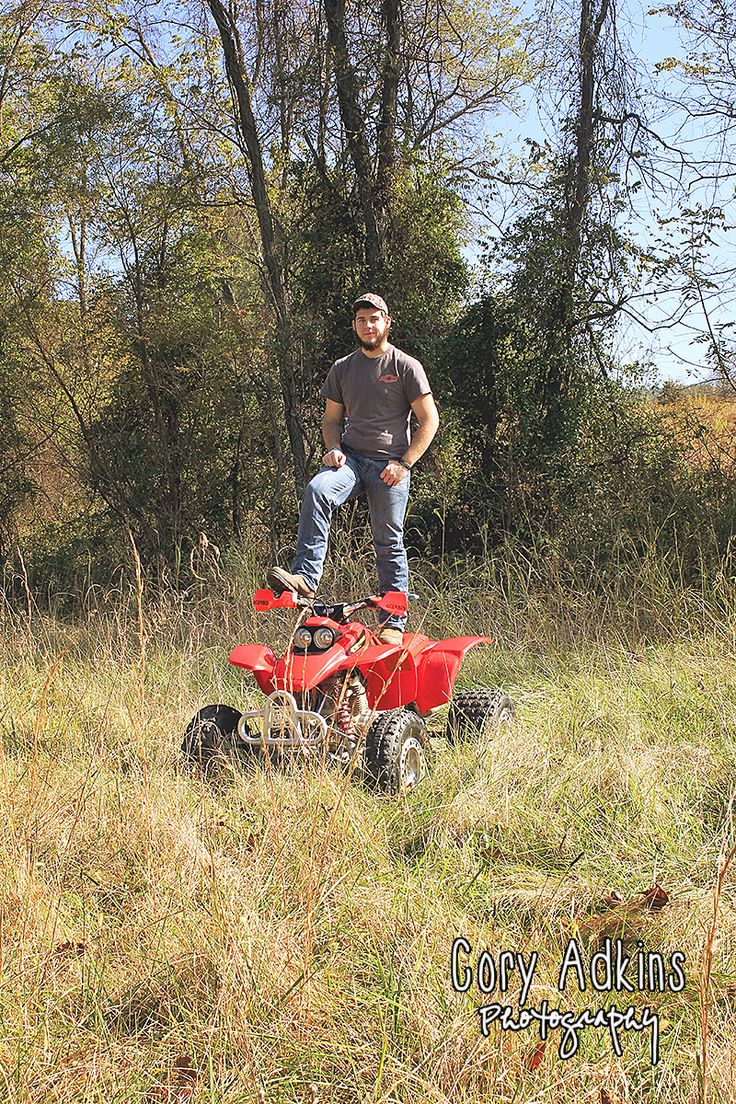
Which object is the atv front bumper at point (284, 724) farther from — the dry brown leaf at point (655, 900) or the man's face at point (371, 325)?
the man's face at point (371, 325)

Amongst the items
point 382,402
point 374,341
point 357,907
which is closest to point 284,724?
point 357,907

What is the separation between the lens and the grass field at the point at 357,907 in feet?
7.42

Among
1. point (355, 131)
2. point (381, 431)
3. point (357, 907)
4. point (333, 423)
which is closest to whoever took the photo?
point (357, 907)

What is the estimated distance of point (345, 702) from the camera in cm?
420

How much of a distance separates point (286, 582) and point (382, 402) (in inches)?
56.4

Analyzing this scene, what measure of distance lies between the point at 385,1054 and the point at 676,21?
31.0 feet

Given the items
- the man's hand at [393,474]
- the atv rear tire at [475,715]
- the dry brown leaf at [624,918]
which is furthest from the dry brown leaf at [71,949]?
the man's hand at [393,474]

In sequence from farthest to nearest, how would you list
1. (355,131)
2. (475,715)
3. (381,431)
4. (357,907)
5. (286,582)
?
(355,131)
(381,431)
(475,715)
(286,582)
(357,907)

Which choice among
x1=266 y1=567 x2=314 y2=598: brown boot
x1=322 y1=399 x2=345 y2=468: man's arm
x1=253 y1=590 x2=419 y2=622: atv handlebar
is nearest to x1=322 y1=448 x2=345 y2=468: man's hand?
x1=322 y1=399 x2=345 y2=468: man's arm

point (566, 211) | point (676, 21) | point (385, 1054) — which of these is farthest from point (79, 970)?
point (676, 21)

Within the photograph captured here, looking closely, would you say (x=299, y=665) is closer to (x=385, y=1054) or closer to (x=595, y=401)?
(x=385, y=1054)

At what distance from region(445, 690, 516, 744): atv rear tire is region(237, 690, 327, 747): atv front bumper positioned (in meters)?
0.92

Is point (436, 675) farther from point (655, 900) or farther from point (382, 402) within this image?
point (655, 900)

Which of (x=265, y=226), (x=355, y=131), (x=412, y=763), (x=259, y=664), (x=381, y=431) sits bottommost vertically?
(x=412, y=763)
